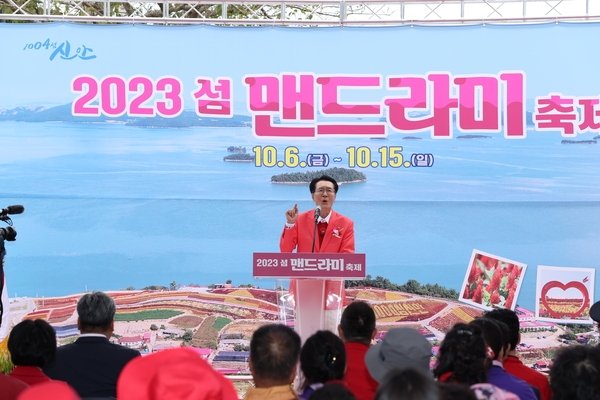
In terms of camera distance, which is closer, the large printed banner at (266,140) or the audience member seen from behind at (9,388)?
the audience member seen from behind at (9,388)

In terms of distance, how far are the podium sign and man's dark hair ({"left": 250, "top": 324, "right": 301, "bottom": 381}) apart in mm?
1254

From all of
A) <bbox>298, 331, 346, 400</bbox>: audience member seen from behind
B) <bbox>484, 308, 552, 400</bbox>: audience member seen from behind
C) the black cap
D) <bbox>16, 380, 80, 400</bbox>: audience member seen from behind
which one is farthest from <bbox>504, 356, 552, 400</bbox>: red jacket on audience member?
<bbox>16, 380, 80, 400</bbox>: audience member seen from behind

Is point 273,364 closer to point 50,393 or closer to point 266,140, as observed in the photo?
point 50,393

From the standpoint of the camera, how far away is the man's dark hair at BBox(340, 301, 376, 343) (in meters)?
2.94

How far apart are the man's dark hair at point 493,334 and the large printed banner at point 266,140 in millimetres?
2969

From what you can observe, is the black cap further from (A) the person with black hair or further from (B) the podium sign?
(A) the person with black hair

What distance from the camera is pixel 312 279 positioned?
3672 mm

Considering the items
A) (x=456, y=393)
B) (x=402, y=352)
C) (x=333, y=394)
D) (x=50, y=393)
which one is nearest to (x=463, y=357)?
(x=402, y=352)

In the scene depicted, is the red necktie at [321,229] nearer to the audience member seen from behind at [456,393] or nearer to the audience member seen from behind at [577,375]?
the audience member seen from behind at [577,375]

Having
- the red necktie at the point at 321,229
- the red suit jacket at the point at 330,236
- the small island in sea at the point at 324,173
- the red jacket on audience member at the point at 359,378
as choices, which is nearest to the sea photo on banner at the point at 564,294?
the small island in sea at the point at 324,173

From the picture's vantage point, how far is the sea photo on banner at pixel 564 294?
18.0 feet

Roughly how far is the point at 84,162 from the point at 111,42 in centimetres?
93

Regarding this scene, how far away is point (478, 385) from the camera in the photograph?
2182mm

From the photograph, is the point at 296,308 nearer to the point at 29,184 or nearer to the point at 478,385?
the point at 478,385
